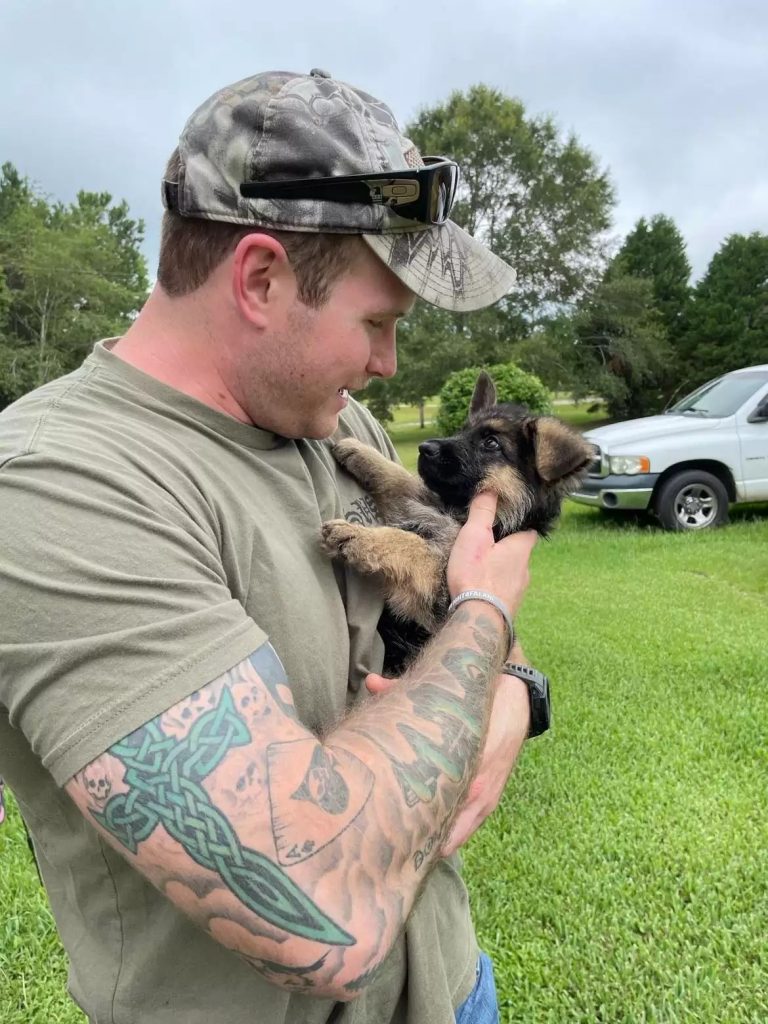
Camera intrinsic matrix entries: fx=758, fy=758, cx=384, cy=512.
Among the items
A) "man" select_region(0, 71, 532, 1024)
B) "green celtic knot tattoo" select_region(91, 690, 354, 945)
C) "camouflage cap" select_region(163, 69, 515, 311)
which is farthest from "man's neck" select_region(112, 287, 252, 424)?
"green celtic knot tattoo" select_region(91, 690, 354, 945)

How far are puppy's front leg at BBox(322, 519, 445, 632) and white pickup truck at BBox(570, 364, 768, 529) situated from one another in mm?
8143

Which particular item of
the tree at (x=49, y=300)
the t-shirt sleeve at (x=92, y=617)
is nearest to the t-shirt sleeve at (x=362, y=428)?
the t-shirt sleeve at (x=92, y=617)

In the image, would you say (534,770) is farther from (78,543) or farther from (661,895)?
(78,543)

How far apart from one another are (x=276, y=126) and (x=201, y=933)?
4.69ft

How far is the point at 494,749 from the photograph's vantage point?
169cm

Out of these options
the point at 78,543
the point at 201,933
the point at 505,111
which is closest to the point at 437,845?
the point at 201,933

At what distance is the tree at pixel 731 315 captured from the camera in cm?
3766

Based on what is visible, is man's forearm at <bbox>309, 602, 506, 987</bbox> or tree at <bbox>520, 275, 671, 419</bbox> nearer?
man's forearm at <bbox>309, 602, 506, 987</bbox>

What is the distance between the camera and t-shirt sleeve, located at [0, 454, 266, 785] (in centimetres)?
101

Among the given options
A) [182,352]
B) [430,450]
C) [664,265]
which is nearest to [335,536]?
[182,352]

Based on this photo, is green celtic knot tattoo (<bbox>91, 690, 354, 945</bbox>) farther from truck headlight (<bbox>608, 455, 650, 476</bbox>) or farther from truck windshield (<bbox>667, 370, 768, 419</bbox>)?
truck windshield (<bbox>667, 370, 768, 419</bbox>)

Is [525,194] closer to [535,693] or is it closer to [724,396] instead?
[724,396]

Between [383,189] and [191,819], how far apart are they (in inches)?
45.6

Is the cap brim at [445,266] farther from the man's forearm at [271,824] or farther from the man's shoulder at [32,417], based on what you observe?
the man's forearm at [271,824]
